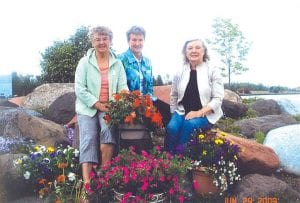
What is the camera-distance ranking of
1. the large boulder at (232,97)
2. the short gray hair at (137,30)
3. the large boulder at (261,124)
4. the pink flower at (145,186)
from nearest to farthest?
1. the pink flower at (145,186)
2. the short gray hair at (137,30)
3. the large boulder at (261,124)
4. the large boulder at (232,97)

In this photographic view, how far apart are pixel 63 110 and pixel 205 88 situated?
12.9 ft

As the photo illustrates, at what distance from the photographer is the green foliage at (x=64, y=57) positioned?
1130 centimetres

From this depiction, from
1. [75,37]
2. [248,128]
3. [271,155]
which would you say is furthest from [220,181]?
[75,37]

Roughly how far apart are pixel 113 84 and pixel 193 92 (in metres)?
1.02

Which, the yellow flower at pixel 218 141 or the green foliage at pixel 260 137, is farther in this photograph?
the green foliage at pixel 260 137

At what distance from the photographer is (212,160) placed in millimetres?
5410

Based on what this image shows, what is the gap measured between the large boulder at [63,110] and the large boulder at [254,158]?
3.92 m

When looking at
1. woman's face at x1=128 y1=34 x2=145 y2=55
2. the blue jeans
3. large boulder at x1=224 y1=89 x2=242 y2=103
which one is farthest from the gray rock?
large boulder at x1=224 y1=89 x2=242 y2=103

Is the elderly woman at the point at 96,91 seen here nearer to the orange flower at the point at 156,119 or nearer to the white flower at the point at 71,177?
the white flower at the point at 71,177

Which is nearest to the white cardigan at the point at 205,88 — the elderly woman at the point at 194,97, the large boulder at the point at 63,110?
the elderly woman at the point at 194,97

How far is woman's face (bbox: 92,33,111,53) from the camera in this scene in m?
5.31

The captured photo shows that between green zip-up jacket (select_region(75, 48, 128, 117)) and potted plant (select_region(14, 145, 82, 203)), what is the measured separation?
66cm

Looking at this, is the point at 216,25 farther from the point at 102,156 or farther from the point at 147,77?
the point at 102,156

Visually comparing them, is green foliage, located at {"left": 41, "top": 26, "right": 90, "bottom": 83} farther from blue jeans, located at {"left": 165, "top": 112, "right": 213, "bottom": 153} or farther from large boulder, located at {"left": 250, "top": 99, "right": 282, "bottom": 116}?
blue jeans, located at {"left": 165, "top": 112, "right": 213, "bottom": 153}
